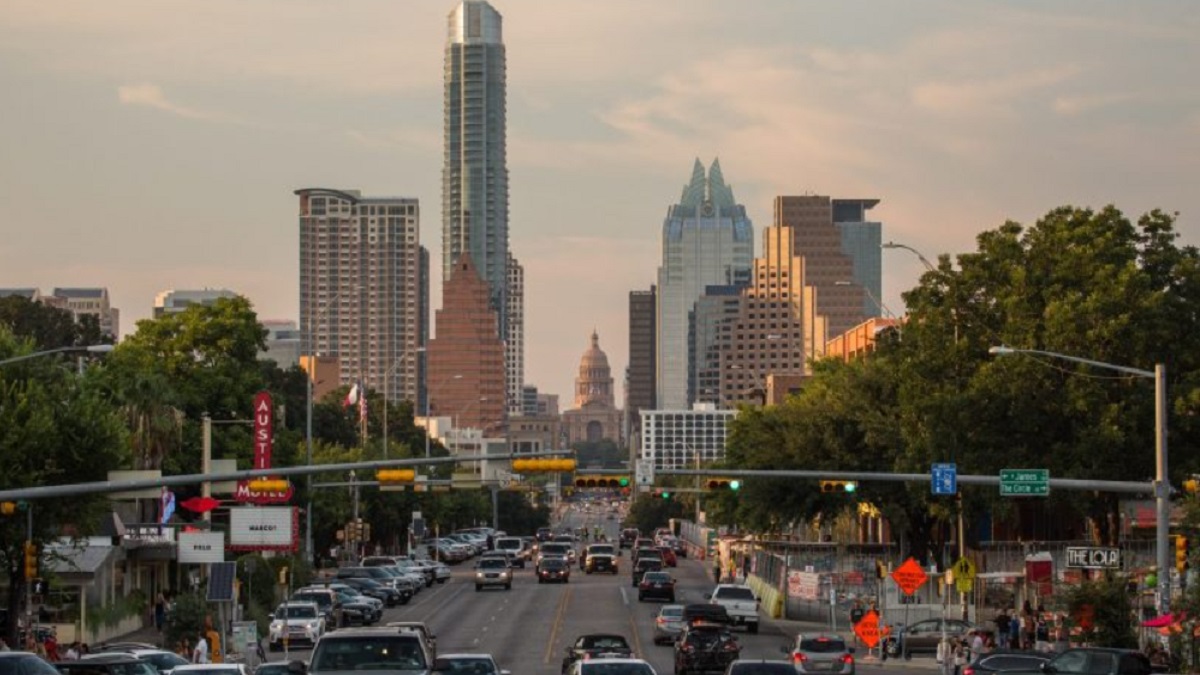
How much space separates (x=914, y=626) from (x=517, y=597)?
35922mm

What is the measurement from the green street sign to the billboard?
3620 cm

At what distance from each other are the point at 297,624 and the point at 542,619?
15808 mm

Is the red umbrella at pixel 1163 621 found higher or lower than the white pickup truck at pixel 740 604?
higher

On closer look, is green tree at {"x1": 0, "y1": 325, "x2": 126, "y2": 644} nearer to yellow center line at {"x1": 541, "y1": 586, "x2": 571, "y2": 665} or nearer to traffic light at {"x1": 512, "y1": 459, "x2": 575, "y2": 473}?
yellow center line at {"x1": 541, "y1": 586, "x2": 571, "y2": 665}

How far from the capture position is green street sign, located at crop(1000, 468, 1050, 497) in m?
53.1

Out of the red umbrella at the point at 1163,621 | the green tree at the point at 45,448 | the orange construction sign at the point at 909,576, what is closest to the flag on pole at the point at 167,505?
the green tree at the point at 45,448

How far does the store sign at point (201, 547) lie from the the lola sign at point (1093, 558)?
2835cm

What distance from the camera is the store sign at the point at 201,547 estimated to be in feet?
235

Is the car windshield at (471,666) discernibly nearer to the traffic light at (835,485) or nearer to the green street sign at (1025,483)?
the green street sign at (1025,483)

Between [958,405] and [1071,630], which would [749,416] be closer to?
[958,405]

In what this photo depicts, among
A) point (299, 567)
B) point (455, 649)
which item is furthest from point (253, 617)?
point (299, 567)

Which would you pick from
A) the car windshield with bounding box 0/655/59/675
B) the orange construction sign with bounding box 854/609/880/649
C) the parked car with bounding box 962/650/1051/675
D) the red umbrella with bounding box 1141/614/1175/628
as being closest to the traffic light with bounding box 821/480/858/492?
the orange construction sign with bounding box 854/609/880/649

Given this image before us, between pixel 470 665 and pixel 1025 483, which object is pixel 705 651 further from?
pixel 470 665

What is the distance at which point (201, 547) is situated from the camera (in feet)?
236
